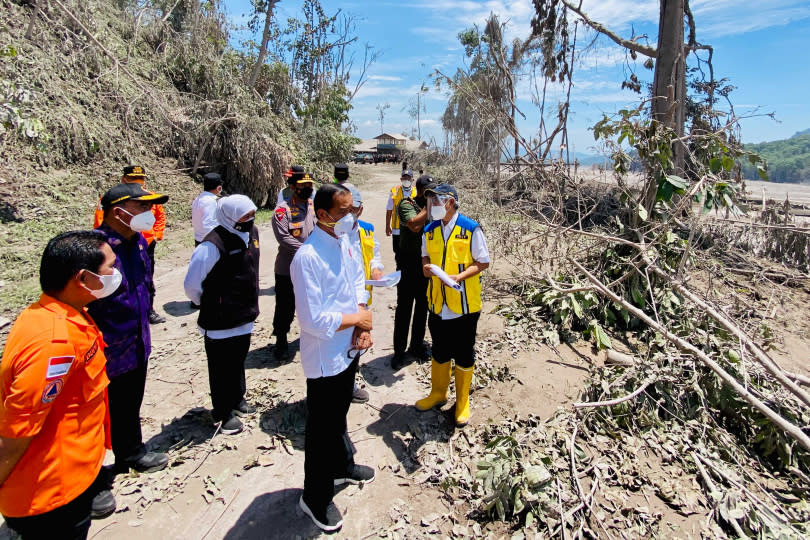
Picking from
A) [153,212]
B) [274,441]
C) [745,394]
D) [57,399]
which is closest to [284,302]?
[274,441]

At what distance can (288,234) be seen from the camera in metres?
4.30

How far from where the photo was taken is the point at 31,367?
1508 millimetres

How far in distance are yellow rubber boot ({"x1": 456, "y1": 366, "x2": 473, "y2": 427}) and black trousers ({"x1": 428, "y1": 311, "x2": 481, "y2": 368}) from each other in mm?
58

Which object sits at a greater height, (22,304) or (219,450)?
(22,304)

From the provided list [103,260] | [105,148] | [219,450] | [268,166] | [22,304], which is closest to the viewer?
[103,260]

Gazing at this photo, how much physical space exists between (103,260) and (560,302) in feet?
15.3

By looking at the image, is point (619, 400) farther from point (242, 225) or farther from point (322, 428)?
point (242, 225)

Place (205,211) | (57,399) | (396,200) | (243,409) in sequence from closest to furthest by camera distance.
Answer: (57,399) < (243,409) < (205,211) < (396,200)

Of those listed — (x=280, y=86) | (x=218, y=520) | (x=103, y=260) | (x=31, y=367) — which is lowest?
(x=218, y=520)

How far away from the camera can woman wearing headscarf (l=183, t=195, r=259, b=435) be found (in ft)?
9.53

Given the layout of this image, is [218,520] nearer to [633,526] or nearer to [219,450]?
[219,450]

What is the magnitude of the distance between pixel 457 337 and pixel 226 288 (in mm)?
1808

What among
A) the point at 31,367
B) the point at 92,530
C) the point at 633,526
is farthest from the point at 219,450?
the point at 633,526

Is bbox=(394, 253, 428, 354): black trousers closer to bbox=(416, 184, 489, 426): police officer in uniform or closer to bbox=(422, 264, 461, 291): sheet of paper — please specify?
bbox=(416, 184, 489, 426): police officer in uniform
